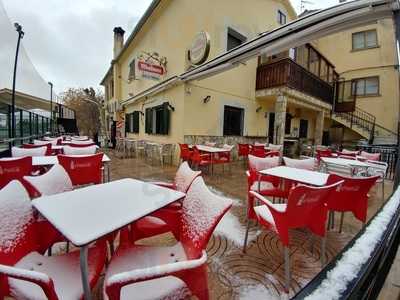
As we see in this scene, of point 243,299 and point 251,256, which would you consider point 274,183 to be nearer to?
point 251,256

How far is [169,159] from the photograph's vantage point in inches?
282

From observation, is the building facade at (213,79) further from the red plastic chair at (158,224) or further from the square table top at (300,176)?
the red plastic chair at (158,224)

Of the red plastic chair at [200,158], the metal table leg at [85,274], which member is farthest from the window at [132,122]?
the metal table leg at [85,274]

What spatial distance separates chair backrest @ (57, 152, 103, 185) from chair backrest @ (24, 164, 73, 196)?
959 millimetres

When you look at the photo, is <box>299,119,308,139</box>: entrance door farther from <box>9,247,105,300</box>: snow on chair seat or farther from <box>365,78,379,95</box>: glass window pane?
<box>9,247,105,300</box>: snow on chair seat

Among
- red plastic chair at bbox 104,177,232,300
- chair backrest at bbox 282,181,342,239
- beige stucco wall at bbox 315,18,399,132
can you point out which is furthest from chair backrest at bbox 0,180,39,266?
beige stucco wall at bbox 315,18,399,132

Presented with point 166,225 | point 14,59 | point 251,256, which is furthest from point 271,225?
point 14,59

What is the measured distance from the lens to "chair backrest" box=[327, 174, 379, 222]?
79.7 inches

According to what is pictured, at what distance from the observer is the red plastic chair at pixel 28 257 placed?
3.17ft

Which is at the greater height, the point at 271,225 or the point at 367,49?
the point at 367,49

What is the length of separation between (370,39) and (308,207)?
15652 millimetres

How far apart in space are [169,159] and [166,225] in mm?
5622

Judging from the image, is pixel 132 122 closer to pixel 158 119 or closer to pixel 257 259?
pixel 158 119

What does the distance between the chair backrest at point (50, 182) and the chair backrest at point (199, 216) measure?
1.10m
